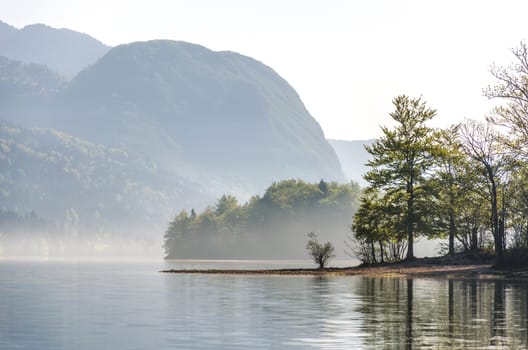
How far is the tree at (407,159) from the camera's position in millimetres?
82562

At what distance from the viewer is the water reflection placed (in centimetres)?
2428

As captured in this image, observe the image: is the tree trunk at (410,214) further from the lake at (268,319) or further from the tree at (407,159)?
the lake at (268,319)

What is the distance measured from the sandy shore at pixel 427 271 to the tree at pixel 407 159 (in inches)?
238

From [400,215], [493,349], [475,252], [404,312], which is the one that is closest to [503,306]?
[404,312]

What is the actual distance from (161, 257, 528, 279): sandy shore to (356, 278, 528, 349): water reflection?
14.7 m

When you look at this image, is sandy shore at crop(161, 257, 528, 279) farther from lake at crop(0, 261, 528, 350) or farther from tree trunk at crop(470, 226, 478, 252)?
lake at crop(0, 261, 528, 350)

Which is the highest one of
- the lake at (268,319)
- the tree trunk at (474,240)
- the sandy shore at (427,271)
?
the tree trunk at (474,240)

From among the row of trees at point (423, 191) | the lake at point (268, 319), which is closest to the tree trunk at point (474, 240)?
the row of trees at point (423, 191)

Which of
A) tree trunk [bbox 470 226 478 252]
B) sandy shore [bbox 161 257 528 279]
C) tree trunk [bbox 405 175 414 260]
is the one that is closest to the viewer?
sandy shore [bbox 161 257 528 279]

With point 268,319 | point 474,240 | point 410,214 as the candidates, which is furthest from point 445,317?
point 410,214

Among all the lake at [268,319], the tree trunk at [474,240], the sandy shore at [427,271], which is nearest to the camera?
the lake at [268,319]

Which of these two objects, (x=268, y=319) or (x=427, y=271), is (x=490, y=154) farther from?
(x=268, y=319)

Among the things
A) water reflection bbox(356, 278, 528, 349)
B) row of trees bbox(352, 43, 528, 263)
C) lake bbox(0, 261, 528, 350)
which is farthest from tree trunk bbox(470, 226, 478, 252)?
lake bbox(0, 261, 528, 350)

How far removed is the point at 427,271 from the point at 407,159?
15916 millimetres
